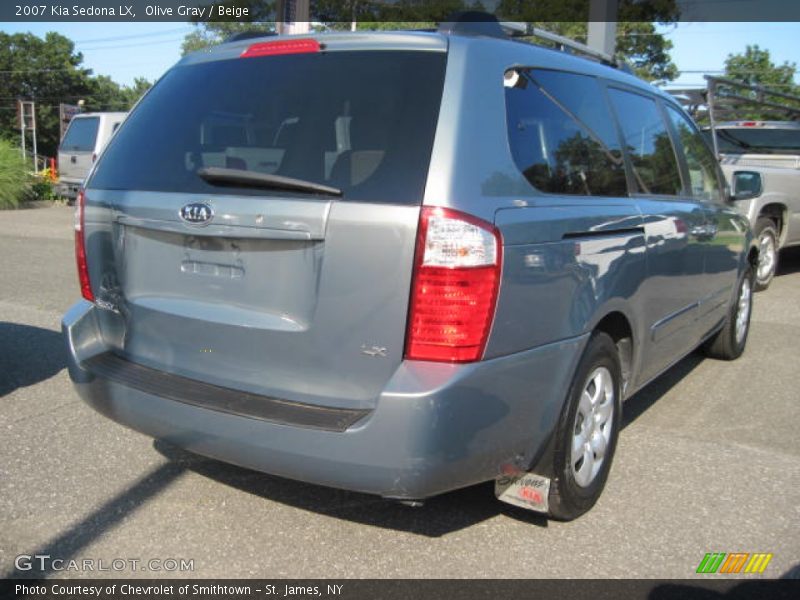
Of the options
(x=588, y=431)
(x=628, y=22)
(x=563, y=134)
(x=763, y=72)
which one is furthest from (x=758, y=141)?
Answer: (x=763, y=72)

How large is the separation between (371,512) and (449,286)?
131cm

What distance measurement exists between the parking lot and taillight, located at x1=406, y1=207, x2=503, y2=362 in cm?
96

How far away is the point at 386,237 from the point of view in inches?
93.1

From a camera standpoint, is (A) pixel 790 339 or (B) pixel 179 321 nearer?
(B) pixel 179 321

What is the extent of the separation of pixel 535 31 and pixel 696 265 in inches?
65.4

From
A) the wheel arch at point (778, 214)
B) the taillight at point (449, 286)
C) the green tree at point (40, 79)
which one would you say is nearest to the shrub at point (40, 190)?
the wheel arch at point (778, 214)

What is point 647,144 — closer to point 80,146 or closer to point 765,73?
point 80,146

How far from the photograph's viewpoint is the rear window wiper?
98.0 inches

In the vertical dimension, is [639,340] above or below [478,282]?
below

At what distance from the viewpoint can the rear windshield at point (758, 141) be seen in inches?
431

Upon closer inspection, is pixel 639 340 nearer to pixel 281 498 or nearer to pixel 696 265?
pixel 696 265

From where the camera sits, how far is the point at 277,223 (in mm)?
2496

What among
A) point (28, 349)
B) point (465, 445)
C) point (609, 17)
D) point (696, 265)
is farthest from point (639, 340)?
point (609, 17)

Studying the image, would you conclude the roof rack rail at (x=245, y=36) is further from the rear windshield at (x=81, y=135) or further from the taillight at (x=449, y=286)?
the rear windshield at (x=81, y=135)
